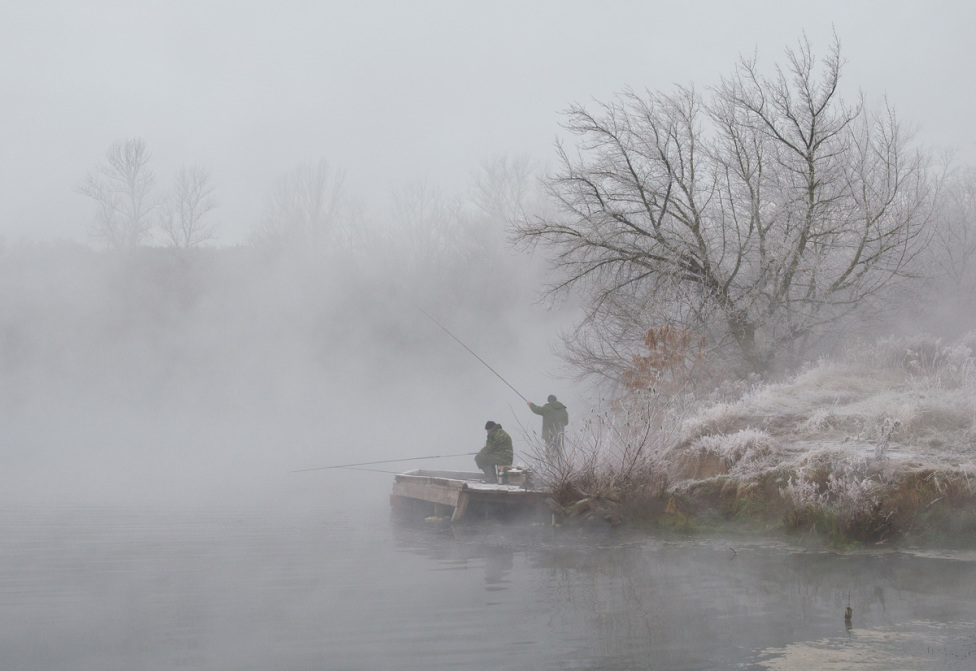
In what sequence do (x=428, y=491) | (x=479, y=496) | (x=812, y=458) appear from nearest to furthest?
1. (x=812, y=458)
2. (x=479, y=496)
3. (x=428, y=491)

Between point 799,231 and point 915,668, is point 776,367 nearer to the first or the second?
point 799,231

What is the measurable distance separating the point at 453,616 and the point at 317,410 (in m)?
31.0

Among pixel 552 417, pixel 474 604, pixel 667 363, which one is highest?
pixel 667 363

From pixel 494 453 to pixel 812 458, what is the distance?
18.7ft

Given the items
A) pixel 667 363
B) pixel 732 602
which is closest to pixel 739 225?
pixel 667 363

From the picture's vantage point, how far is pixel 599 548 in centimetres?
1058

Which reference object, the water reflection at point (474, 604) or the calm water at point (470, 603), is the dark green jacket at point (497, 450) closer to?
the calm water at point (470, 603)

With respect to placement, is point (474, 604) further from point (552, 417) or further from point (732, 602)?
point (552, 417)

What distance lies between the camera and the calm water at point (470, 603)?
5.95 meters

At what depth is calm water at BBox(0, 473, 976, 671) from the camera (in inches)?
234

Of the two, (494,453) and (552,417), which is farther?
(552,417)

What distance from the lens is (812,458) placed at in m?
10.8

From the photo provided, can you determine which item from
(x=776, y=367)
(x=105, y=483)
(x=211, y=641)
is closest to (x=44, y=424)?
(x=105, y=483)

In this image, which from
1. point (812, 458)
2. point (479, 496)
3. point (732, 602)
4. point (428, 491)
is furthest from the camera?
point (428, 491)
